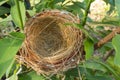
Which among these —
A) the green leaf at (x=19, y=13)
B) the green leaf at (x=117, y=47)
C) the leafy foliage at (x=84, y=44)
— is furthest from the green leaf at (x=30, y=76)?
the green leaf at (x=117, y=47)

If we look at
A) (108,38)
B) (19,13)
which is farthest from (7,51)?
(108,38)

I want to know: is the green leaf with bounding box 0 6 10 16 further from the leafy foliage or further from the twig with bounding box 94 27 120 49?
the twig with bounding box 94 27 120 49

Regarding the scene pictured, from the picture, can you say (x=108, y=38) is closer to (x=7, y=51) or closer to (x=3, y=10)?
(x=7, y=51)

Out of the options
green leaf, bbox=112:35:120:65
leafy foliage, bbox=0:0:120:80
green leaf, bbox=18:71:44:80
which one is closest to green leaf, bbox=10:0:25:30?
leafy foliage, bbox=0:0:120:80

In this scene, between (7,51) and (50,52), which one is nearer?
(7,51)

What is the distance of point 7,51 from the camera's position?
812mm

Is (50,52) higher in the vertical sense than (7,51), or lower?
lower

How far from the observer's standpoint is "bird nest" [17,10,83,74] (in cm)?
93

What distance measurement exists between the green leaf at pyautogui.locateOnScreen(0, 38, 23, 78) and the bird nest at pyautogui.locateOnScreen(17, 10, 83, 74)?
8cm

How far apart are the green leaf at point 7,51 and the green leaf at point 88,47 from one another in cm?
17

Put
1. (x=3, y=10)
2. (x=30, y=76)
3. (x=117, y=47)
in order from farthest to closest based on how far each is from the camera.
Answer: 1. (x=3, y=10)
2. (x=30, y=76)
3. (x=117, y=47)

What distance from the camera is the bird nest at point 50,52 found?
927 millimetres

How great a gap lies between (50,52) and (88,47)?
21 centimetres

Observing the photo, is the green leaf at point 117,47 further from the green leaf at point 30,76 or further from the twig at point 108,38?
the green leaf at point 30,76
